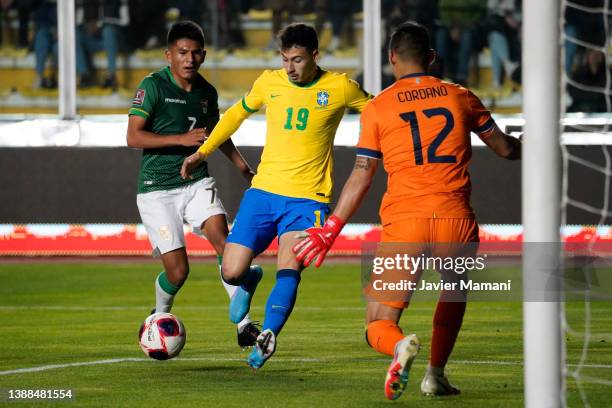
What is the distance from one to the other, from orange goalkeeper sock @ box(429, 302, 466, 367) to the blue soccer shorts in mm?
1509

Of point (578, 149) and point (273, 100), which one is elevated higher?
point (273, 100)

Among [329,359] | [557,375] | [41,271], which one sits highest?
[557,375]

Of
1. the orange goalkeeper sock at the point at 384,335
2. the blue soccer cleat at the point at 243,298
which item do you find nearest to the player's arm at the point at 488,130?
the orange goalkeeper sock at the point at 384,335

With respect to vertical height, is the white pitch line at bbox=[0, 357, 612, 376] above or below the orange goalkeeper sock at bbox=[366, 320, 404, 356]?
below

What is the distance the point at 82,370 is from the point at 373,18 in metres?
9.17

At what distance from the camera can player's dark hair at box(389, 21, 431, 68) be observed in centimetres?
665

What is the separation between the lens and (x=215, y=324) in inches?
421

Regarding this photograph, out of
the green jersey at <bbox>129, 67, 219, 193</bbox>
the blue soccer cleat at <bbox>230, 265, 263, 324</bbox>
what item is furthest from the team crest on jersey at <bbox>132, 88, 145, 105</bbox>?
the blue soccer cleat at <bbox>230, 265, 263, 324</bbox>

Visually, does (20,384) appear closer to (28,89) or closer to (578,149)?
(578,149)

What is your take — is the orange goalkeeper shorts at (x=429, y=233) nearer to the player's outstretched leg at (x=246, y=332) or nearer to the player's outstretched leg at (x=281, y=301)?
the player's outstretched leg at (x=281, y=301)

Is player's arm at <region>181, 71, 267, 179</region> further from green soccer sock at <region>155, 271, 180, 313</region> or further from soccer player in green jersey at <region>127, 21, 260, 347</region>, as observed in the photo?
green soccer sock at <region>155, 271, 180, 313</region>

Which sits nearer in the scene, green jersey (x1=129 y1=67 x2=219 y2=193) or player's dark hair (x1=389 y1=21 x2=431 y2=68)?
player's dark hair (x1=389 y1=21 x2=431 y2=68)

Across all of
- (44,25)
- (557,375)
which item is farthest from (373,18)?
(557,375)

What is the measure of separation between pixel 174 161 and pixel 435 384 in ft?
9.80
